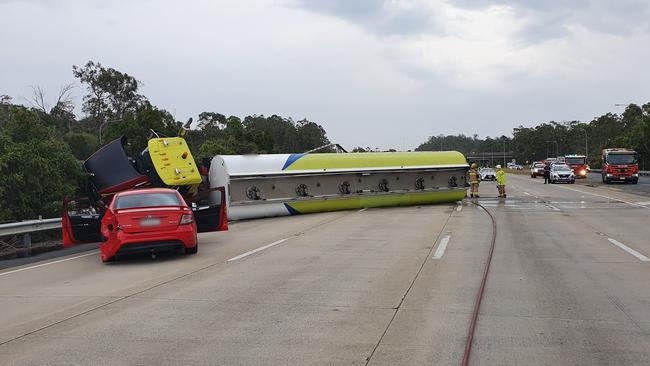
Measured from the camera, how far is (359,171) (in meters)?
24.0

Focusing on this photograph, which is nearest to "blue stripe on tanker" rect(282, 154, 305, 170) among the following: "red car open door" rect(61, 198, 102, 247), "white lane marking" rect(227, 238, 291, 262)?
"white lane marking" rect(227, 238, 291, 262)

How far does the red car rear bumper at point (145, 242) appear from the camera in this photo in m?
11.1

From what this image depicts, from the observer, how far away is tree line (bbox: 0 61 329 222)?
57.7ft

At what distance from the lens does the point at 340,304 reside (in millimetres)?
7582

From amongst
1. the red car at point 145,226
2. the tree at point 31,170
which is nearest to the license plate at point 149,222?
the red car at point 145,226

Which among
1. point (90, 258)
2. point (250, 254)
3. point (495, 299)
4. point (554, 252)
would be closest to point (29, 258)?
point (90, 258)

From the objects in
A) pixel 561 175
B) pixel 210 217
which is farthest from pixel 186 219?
pixel 561 175

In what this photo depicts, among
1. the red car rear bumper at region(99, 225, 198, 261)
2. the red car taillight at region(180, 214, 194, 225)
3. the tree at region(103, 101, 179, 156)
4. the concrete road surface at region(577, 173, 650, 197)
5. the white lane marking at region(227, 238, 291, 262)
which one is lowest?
the concrete road surface at region(577, 173, 650, 197)

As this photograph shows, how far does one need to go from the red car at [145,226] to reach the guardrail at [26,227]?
3.17 meters

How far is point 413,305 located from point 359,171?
54.5ft

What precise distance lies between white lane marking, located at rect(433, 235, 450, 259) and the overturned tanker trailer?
8.71m

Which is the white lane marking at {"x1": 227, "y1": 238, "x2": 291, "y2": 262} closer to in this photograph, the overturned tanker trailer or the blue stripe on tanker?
the overturned tanker trailer

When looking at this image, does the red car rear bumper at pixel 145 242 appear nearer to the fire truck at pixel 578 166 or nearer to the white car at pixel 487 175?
the fire truck at pixel 578 166

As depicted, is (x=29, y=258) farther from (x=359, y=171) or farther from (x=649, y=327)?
(x=359, y=171)
